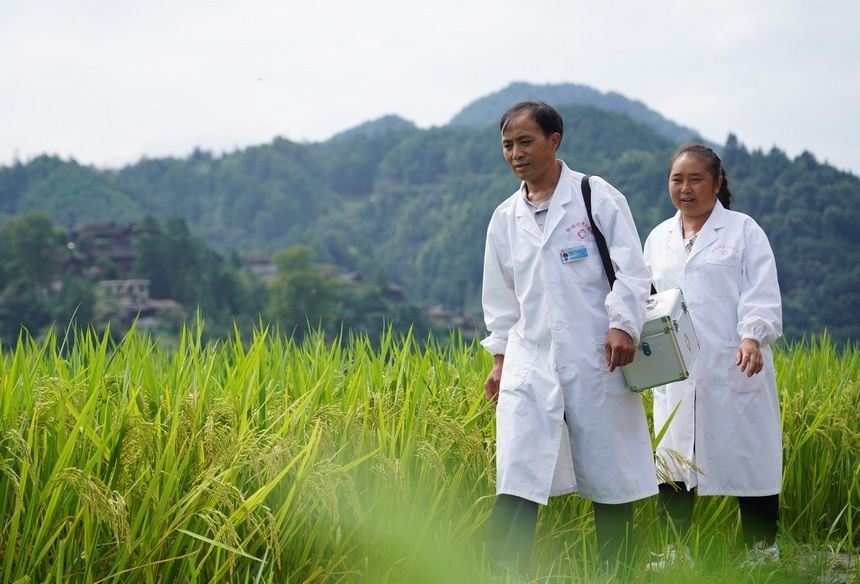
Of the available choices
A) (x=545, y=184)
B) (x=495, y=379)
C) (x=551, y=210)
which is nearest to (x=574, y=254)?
(x=551, y=210)

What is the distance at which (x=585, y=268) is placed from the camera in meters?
3.28

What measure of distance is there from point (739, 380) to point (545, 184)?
3.94 ft

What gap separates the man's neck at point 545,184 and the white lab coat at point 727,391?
0.94 m

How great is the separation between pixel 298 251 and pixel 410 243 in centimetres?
2807

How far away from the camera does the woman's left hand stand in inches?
147

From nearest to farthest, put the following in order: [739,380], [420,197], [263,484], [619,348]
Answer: [263,484] < [619,348] < [739,380] < [420,197]

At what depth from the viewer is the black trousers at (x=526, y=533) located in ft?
10.4

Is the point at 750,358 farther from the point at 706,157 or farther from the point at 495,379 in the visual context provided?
the point at 495,379

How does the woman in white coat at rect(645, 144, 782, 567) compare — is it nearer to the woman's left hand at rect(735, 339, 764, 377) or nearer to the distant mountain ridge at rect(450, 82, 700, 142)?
the woman's left hand at rect(735, 339, 764, 377)

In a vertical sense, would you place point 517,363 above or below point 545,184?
below

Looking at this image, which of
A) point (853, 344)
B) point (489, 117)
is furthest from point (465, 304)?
point (489, 117)

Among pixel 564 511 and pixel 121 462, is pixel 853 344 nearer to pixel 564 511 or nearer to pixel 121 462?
pixel 564 511

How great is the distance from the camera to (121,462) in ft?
9.09

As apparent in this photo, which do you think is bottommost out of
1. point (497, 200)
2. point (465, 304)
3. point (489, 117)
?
point (465, 304)
